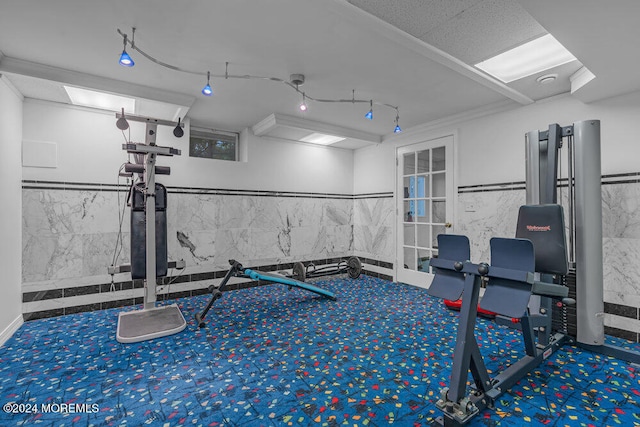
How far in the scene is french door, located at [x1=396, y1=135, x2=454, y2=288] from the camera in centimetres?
459

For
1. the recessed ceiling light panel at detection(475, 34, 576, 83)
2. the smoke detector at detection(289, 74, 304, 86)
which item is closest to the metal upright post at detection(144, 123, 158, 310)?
the smoke detector at detection(289, 74, 304, 86)

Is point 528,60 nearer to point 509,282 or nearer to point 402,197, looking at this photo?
point 509,282

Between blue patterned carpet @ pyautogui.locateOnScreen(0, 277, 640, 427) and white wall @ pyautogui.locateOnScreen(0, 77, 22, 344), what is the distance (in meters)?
0.26

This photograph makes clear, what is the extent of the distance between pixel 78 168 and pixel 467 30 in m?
4.53

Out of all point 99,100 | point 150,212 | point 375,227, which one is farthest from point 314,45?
point 375,227

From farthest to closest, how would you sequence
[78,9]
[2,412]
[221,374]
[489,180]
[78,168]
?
[489,180] → [78,168] → [221,374] → [78,9] → [2,412]

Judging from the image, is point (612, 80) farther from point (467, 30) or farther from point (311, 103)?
point (311, 103)

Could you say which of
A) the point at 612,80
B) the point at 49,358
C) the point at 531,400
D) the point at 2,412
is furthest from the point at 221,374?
the point at 612,80

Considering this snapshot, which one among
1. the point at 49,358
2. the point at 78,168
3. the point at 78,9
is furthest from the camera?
the point at 78,168

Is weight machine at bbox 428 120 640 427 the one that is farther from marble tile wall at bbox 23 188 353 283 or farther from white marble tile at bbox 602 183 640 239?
marble tile wall at bbox 23 188 353 283

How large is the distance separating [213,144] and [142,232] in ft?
7.08

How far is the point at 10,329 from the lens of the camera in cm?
303

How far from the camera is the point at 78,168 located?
3.75m

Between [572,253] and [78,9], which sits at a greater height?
[78,9]
